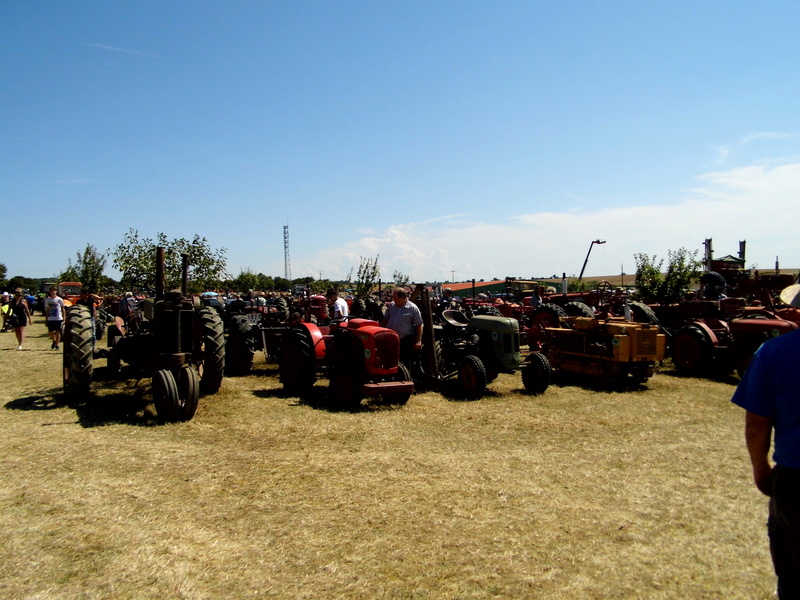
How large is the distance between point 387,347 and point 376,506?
3452 mm

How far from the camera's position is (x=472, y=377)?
329 inches

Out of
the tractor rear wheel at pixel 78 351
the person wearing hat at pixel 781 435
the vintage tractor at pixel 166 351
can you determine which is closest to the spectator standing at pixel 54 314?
the vintage tractor at pixel 166 351

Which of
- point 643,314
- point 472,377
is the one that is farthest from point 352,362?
point 643,314

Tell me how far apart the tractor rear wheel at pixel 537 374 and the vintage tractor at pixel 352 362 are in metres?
2.19

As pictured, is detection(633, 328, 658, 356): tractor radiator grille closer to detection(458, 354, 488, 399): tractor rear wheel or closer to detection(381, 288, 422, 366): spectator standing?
detection(458, 354, 488, 399): tractor rear wheel

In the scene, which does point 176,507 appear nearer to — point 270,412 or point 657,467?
point 270,412

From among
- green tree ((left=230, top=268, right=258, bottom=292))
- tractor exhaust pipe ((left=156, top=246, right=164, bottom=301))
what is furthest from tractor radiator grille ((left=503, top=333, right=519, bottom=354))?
green tree ((left=230, top=268, right=258, bottom=292))

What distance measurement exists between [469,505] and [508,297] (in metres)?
13.7

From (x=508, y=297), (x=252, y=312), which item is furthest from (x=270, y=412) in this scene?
(x=508, y=297)

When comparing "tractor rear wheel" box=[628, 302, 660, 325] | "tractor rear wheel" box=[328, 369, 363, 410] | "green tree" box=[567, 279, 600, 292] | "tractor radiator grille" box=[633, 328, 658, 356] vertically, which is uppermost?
"green tree" box=[567, 279, 600, 292]

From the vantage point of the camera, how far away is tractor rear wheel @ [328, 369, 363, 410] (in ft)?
24.5

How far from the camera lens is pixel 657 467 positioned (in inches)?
204

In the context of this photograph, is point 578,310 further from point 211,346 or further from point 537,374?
point 211,346

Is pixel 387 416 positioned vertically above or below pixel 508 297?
below
